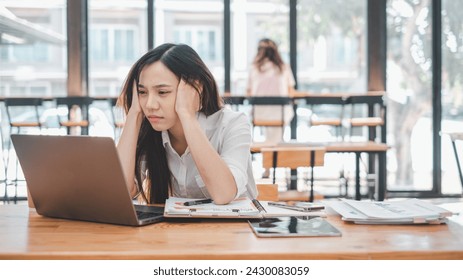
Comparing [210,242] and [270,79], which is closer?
[210,242]

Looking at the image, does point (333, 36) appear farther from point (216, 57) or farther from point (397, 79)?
point (216, 57)

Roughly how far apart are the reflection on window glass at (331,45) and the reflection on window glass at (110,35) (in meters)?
1.99

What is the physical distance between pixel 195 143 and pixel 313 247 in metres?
0.65

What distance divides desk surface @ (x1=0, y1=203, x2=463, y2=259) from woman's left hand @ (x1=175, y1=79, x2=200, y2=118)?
0.43m

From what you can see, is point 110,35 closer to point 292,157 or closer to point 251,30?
point 251,30

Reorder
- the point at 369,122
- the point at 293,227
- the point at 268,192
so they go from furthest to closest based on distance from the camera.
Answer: the point at 369,122 → the point at 268,192 → the point at 293,227

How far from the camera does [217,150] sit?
6.05ft

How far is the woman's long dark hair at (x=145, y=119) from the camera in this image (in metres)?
1.76

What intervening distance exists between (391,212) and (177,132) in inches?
28.7

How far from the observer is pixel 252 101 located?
6555 millimetres

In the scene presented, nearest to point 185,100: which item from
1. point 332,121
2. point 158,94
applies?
point 158,94

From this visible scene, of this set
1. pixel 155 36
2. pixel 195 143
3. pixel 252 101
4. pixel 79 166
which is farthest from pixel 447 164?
pixel 79 166

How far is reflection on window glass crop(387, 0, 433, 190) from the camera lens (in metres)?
7.12

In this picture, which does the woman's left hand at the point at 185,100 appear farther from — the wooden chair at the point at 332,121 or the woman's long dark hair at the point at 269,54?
the woman's long dark hair at the point at 269,54
